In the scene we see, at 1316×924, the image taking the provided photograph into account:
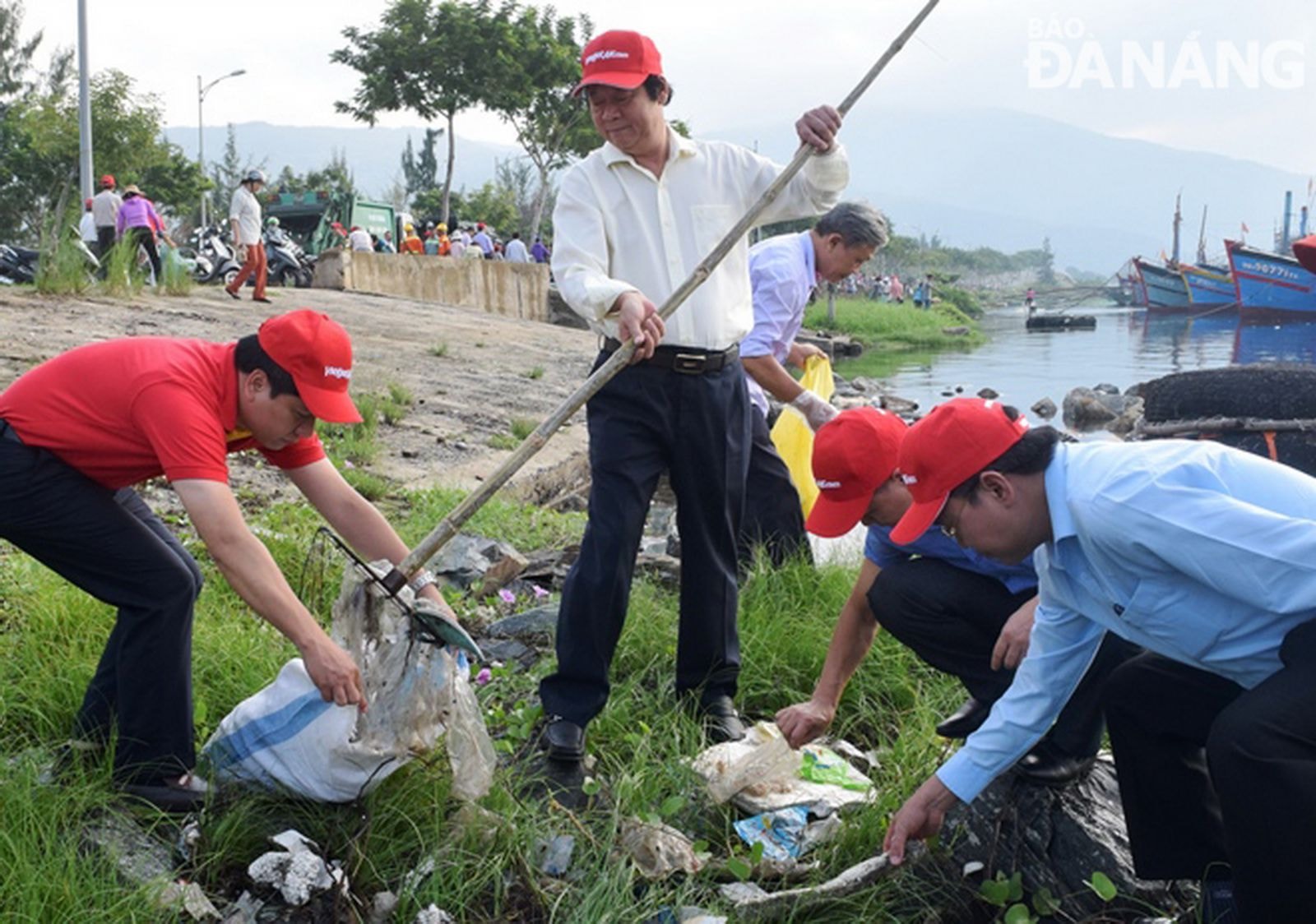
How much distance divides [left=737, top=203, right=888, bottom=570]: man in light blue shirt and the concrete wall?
570 inches

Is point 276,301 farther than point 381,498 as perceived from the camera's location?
Yes

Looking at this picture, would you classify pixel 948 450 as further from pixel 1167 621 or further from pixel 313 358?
pixel 313 358

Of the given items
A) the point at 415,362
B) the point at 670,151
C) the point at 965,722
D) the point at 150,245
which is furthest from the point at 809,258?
the point at 150,245

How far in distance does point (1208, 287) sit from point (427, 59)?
115ft

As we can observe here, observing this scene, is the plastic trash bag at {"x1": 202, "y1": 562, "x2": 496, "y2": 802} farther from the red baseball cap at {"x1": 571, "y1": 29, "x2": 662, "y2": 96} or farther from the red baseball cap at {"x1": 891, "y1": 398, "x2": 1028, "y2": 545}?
the red baseball cap at {"x1": 571, "y1": 29, "x2": 662, "y2": 96}

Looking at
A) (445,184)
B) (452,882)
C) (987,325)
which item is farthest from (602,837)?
(987,325)

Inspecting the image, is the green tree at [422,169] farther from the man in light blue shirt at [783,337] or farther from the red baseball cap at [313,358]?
the red baseball cap at [313,358]

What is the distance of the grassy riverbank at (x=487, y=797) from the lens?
8.07 feet

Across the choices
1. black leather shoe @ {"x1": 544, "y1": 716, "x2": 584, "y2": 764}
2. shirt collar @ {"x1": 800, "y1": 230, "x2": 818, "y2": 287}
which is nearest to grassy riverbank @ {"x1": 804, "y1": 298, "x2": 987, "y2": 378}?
shirt collar @ {"x1": 800, "y1": 230, "x2": 818, "y2": 287}

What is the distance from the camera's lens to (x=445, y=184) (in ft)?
96.7

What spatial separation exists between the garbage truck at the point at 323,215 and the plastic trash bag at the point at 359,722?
977 inches

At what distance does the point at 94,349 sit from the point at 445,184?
2790 cm

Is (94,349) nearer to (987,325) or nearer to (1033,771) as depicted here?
(1033,771)

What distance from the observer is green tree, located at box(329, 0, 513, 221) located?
27.4 m
